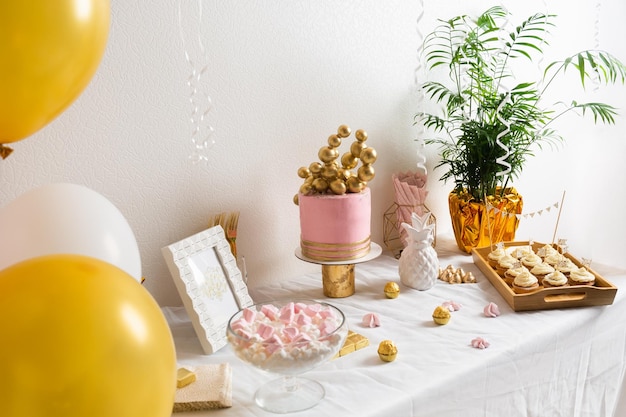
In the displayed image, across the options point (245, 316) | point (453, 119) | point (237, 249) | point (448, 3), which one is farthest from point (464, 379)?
point (448, 3)

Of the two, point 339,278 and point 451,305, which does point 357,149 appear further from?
point 451,305

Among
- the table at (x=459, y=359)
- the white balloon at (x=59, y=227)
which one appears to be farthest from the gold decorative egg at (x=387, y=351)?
the white balloon at (x=59, y=227)

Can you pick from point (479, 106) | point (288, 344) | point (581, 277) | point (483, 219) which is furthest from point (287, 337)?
point (479, 106)

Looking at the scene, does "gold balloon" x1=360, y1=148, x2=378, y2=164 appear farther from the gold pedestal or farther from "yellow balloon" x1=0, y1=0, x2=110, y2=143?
"yellow balloon" x1=0, y1=0, x2=110, y2=143

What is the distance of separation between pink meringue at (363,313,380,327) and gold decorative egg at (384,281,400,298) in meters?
0.13

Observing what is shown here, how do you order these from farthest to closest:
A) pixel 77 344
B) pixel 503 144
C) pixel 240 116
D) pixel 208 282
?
1. pixel 503 144
2. pixel 240 116
3. pixel 208 282
4. pixel 77 344

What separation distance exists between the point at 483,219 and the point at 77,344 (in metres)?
1.27

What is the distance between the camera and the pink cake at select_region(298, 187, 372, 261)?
144 centimetres

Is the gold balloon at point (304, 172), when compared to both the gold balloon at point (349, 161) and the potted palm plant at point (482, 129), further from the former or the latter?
the potted palm plant at point (482, 129)

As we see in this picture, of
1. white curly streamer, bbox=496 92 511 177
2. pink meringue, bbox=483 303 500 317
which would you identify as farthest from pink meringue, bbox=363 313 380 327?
white curly streamer, bbox=496 92 511 177

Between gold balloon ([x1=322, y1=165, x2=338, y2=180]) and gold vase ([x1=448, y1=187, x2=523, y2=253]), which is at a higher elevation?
gold balloon ([x1=322, y1=165, x2=338, y2=180])

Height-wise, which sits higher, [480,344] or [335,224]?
[335,224]

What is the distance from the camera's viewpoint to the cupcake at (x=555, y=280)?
1433 mm

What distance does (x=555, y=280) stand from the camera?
1438mm
